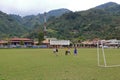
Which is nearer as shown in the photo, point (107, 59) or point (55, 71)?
point (55, 71)

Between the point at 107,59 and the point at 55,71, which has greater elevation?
the point at 55,71

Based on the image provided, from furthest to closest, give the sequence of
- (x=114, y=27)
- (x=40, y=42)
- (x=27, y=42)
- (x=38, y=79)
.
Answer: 1. (x=114, y=27)
2. (x=27, y=42)
3. (x=40, y=42)
4. (x=38, y=79)

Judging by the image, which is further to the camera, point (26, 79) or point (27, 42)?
A: point (27, 42)

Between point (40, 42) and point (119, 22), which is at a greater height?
point (119, 22)

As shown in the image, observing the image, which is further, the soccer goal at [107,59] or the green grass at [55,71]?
the soccer goal at [107,59]

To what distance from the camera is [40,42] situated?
5625 inches

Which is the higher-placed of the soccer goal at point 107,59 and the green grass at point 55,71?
the green grass at point 55,71

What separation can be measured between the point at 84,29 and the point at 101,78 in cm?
17581

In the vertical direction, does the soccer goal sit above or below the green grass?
below

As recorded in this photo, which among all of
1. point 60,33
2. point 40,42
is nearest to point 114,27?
point 60,33

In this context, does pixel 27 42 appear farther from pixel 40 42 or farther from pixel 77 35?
pixel 77 35

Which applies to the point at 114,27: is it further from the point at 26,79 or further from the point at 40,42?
the point at 26,79

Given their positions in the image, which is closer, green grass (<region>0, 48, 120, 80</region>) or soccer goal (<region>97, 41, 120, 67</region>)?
green grass (<region>0, 48, 120, 80</region>)

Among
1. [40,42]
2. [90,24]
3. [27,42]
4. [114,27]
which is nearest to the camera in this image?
[40,42]
